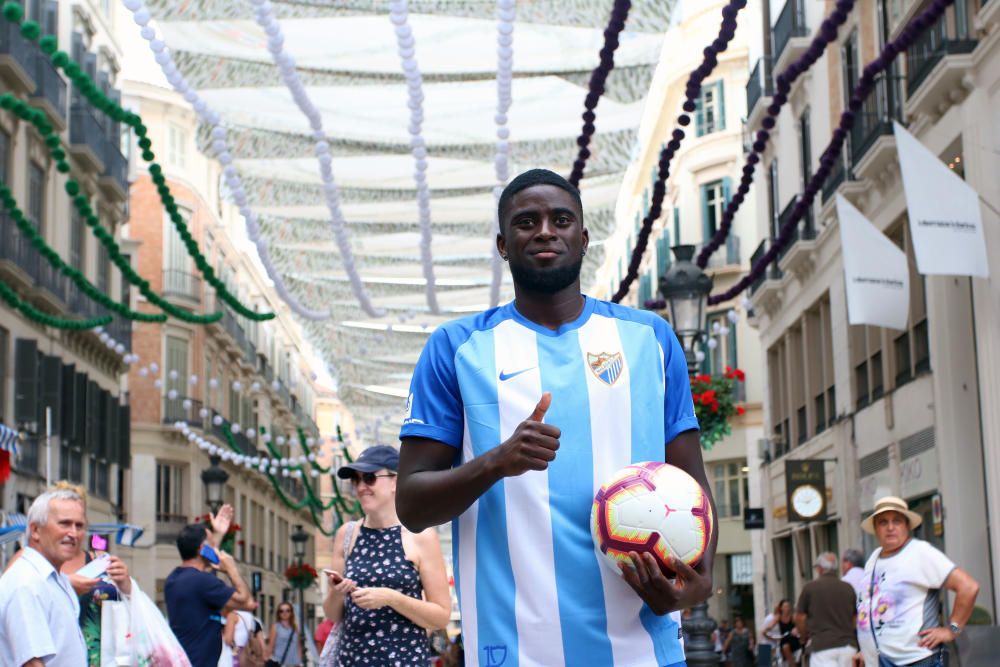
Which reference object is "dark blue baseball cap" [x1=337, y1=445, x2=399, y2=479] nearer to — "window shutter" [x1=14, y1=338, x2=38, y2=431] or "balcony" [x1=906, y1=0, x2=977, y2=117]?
"balcony" [x1=906, y1=0, x2=977, y2=117]

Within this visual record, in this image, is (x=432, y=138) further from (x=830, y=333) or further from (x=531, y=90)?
(x=830, y=333)

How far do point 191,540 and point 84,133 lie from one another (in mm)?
26462

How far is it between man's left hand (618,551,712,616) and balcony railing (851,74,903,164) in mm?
17249

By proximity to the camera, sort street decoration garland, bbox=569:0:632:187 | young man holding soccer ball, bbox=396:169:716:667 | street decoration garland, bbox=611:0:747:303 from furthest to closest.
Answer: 1. street decoration garland, bbox=569:0:632:187
2. street decoration garland, bbox=611:0:747:303
3. young man holding soccer ball, bbox=396:169:716:667

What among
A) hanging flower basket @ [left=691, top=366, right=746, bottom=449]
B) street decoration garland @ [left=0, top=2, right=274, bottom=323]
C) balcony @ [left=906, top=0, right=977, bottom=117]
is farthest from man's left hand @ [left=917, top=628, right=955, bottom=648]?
balcony @ [left=906, top=0, right=977, bottom=117]

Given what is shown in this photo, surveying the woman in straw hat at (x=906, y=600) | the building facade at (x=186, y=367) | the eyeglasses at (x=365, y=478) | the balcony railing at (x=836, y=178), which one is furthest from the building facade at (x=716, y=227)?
the eyeglasses at (x=365, y=478)

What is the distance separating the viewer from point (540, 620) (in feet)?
10.8

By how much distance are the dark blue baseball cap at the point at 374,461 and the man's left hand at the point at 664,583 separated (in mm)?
3526

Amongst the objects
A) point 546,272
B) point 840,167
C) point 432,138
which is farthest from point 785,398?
point 546,272

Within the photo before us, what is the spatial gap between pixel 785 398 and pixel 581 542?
28676 millimetres

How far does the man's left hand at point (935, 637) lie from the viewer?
30.0 feet

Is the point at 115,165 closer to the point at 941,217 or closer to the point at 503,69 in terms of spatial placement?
the point at 503,69

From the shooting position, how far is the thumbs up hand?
305 cm

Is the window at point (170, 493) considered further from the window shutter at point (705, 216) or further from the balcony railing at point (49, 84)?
the balcony railing at point (49, 84)
